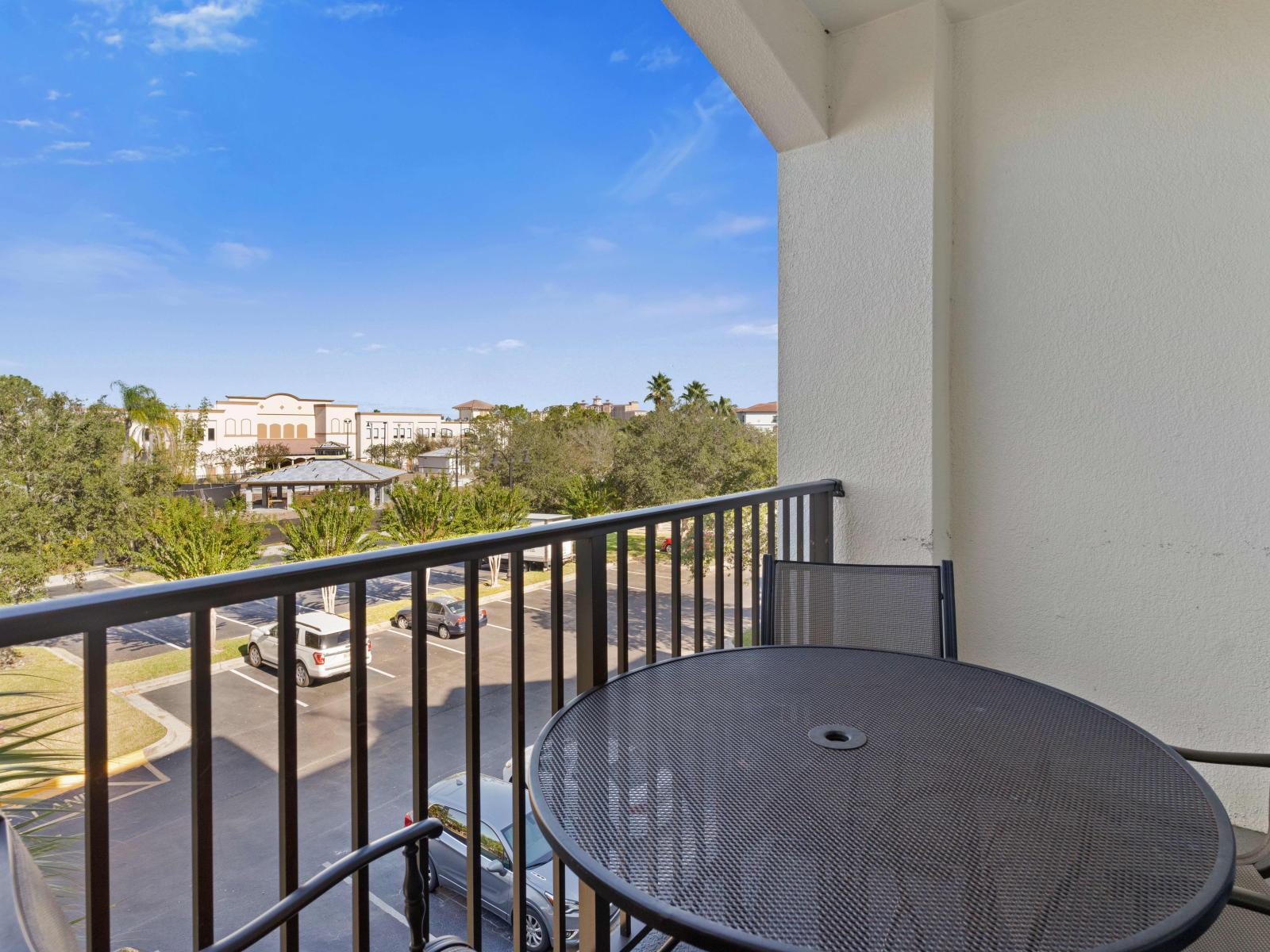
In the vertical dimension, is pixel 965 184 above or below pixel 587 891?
above

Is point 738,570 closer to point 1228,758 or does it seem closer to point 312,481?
point 1228,758

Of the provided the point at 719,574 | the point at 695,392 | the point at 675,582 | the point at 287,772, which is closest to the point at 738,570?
the point at 719,574

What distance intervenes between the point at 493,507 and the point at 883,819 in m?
17.5

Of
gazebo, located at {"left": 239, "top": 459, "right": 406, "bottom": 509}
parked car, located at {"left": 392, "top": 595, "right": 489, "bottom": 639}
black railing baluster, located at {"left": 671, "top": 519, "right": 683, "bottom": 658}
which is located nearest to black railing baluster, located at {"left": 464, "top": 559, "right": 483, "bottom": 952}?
black railing baluster, located at {"left": 671, "top": 519, "right": 683, "bottom": 658}

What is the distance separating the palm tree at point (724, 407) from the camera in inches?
731

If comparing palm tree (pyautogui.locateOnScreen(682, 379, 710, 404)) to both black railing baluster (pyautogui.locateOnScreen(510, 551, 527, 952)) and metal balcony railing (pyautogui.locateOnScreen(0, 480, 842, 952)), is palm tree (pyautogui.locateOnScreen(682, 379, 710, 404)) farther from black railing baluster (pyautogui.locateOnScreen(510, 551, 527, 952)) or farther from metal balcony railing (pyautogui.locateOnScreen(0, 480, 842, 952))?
black railing baluster (pyautogui.locateOnScreen(510, 551, 527, 952))

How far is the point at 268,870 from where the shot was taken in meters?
7.07

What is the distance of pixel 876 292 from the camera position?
7.65 feet

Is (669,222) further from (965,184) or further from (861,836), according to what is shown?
(861,836)

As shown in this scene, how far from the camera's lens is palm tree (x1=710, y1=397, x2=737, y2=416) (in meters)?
18.6

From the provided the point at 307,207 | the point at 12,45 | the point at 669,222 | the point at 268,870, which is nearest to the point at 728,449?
the point at 268,870

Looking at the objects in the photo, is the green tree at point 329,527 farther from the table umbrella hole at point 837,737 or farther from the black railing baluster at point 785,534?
the table umbrella hole at point 837,737

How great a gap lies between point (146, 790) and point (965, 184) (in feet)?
30.5

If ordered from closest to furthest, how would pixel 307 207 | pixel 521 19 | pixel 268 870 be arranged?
pixel 268 870 < pixel 521 19 < pixel 307 207
